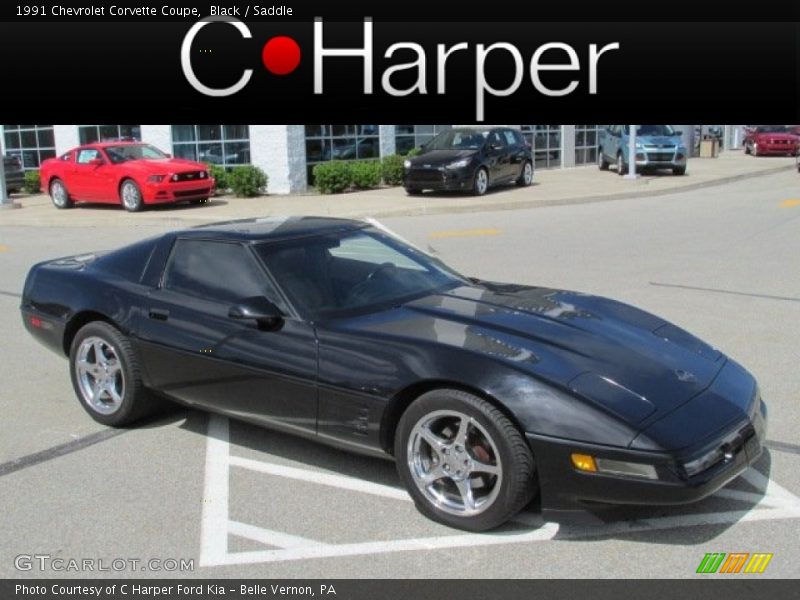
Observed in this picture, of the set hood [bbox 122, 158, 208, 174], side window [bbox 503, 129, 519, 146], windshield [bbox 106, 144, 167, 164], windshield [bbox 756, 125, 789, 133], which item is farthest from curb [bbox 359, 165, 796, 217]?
windshield [bbox 756, 125, 789, 133]

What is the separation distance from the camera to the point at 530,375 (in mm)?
3879

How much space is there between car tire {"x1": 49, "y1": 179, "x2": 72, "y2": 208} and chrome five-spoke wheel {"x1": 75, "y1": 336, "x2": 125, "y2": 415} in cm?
1661

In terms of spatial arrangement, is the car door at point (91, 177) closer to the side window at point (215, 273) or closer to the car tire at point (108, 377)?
the car tire at point (108, 377)

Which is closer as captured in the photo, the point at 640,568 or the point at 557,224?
the point at 640,568

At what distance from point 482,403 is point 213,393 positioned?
5.61ft

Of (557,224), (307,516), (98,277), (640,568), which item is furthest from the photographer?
(557,224)

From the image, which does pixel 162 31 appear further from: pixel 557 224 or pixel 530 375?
pixel 530 375

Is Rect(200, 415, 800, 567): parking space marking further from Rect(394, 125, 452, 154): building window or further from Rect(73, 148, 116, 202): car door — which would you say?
Rect(394, 125, 452, 154): building window

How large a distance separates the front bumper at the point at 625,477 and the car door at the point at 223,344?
4.09 ft

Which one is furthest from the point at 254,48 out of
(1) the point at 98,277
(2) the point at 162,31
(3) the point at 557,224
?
(1) the point at 98,277

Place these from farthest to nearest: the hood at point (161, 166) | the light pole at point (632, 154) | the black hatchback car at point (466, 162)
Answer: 1. the light pole at point (632, 154)
2. the black hatchback car at point (466, 162)
3. the hood at point (161, 166)

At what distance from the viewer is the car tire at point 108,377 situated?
5.31 meters

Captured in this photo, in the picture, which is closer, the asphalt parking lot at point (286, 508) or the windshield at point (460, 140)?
the asphalt parking lot at point (286, 508)
